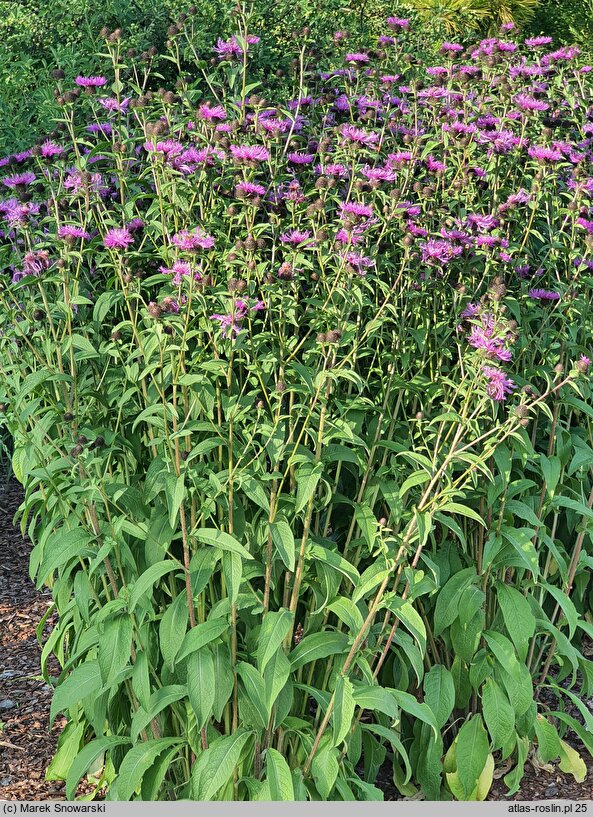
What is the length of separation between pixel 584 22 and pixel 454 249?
10.8 metres

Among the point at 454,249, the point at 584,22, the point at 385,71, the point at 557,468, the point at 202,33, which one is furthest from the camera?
the point at 584,22

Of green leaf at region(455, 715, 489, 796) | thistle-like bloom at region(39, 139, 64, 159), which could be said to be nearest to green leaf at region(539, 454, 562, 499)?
green leaf at region(455, 715, 489, 796)

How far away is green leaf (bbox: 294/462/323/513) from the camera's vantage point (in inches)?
102

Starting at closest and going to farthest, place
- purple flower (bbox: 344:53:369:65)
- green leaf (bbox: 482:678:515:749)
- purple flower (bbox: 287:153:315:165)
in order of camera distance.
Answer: green leaf (bbox: 482:678:515:749) < purple flower (bbox: 287:153:315:165) < purple flower (bbox: 344:53:369:65)

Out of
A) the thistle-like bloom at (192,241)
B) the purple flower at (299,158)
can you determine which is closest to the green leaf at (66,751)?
the thistle-like bloom at (192,241)

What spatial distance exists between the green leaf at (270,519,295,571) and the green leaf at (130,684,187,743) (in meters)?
0.47

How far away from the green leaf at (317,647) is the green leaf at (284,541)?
276 millimetres

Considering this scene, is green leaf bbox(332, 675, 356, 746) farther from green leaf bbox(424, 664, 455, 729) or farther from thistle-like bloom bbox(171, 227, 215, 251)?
thistle-like bloom bbox(171, 227, 215, 251)

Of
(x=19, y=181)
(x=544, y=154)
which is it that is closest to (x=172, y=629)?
(x=19, y=181)

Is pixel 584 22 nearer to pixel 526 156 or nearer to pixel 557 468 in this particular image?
pixel 526 156

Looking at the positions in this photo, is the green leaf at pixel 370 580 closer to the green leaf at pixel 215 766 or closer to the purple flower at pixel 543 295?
the green leaf at pixel 215 766

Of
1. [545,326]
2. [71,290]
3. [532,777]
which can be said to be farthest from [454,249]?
[532,777]

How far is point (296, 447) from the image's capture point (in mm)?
2650

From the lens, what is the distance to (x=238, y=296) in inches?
102
